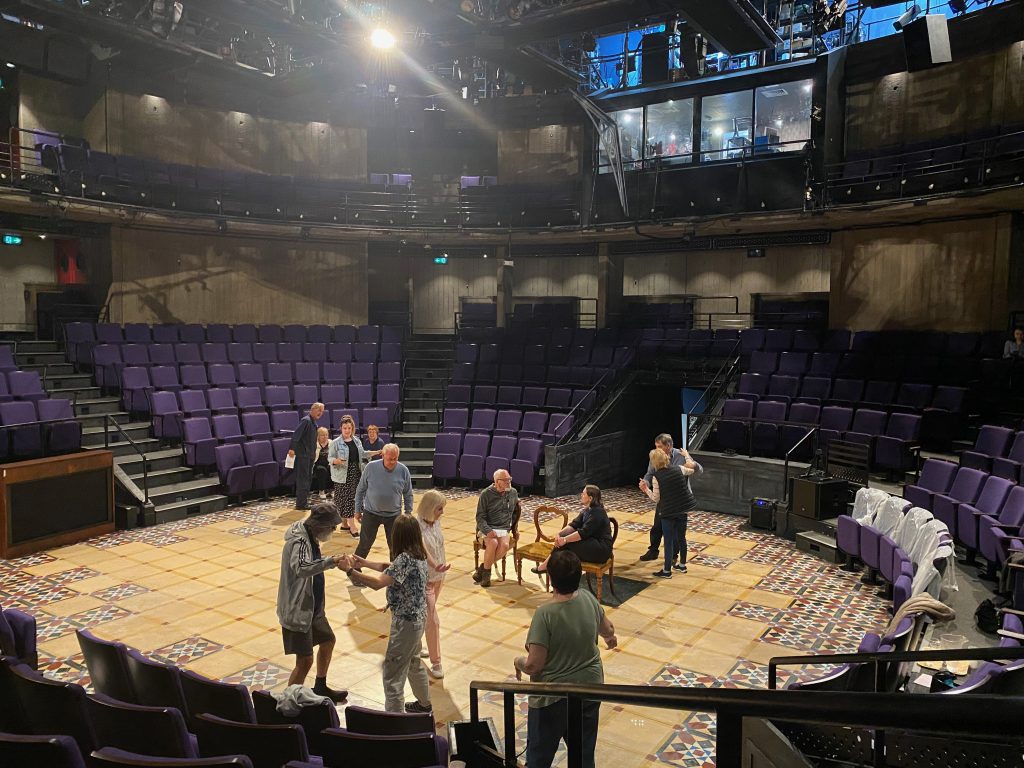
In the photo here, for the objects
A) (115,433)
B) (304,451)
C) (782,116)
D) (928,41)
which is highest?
(782,116)

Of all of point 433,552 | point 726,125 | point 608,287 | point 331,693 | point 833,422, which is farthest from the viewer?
point 608,287

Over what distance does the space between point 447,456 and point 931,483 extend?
22.4ft

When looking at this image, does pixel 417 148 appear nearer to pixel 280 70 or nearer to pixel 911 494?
pixel 280 70

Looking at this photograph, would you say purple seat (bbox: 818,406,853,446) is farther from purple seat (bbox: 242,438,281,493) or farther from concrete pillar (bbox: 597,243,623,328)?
purple seat (bbox: 242,438,281,493)

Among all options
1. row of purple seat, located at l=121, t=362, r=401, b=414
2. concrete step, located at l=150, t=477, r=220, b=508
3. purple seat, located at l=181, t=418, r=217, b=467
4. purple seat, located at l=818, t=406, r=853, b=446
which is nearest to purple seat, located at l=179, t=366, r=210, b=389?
row of purple seat, located at l=121, t=362, r=401, b=414

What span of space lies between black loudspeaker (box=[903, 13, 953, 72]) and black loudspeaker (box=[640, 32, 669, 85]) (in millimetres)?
6623

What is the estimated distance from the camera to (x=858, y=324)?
14008mm

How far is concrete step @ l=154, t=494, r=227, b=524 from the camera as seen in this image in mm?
9578

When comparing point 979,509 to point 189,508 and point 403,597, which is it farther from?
point 189,508

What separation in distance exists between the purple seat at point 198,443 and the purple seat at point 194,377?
1.28 m

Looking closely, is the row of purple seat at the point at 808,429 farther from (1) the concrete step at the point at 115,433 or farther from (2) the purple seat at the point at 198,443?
(1) the concrete step at the point at 115,433

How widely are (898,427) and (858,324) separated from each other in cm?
476

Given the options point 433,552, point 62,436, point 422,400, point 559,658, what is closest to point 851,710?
point 559,658

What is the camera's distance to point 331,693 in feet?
15.8
